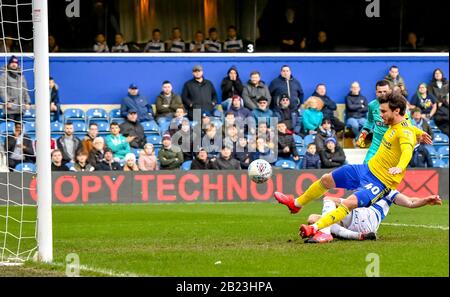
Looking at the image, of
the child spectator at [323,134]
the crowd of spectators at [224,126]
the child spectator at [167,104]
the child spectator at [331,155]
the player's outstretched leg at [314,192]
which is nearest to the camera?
the player's outstretched leg at [314,192]

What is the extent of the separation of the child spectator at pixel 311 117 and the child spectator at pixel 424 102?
230 centimetres

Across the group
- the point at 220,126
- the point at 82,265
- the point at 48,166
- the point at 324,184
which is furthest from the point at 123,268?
the point at 220,126

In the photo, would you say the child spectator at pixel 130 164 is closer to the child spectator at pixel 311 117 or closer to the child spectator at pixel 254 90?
the child spectator at pixel 254 90

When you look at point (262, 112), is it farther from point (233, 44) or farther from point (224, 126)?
point (233, 44)

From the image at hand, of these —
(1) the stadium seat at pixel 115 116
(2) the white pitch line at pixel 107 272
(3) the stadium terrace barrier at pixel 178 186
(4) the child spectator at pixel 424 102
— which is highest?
(4) the child spectator at pixel 424 102

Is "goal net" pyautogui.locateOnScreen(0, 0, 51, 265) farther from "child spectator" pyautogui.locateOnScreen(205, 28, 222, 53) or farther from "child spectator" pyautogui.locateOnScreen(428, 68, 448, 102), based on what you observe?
"child spectator" pyautogui.locateOnScreen(428, 68, 448, 102)

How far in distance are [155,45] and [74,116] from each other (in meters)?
2.75

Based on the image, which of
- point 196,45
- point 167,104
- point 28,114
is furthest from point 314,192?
point 196,45

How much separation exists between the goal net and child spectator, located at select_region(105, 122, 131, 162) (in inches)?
63.2

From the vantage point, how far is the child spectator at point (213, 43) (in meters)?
23.6

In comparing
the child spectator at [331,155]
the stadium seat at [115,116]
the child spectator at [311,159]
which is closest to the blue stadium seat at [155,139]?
the stadium seat at [115,116]

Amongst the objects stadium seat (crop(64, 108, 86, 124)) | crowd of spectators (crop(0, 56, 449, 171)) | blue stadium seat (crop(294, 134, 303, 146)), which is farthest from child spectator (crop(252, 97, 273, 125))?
stadium seat (crop(64, 108, 86, 124))

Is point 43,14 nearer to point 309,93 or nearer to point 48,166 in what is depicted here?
point 48,166

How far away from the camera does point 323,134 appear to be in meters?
21.6
